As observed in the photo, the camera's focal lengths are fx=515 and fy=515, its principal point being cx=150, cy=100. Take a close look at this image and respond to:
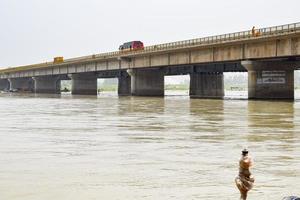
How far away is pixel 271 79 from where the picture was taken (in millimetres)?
62094

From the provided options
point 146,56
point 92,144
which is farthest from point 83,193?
point 146,56

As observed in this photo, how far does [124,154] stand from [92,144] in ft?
9.34

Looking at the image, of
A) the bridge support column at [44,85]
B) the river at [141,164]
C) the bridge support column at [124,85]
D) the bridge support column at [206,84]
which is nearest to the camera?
the river at [141,164]

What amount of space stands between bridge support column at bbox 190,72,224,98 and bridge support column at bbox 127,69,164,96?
26.2 feet

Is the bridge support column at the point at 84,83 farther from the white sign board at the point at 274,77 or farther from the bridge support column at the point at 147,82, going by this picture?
the white sign board at the point at 274,77

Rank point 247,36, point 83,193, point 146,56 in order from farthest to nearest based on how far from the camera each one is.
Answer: point 146,56
point 247,36
point 83,193

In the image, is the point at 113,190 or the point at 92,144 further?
the point at 92,144

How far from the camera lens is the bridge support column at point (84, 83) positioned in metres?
119

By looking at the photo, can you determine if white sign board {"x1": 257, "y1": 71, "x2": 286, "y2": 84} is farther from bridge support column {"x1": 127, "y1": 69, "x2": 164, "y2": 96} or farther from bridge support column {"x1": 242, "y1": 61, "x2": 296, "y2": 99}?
bridge support column {"x1": 127, "y1": 69, "x2": 164, "y2": 96}

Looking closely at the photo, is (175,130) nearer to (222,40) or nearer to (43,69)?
(222,40)

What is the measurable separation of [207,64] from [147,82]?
1198 cm

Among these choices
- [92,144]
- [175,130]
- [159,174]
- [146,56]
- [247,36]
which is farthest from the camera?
[146,56]

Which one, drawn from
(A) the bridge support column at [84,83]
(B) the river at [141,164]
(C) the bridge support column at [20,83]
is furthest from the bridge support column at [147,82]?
(C) the bridge support column at [20,83]

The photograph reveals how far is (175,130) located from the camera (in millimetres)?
23391
